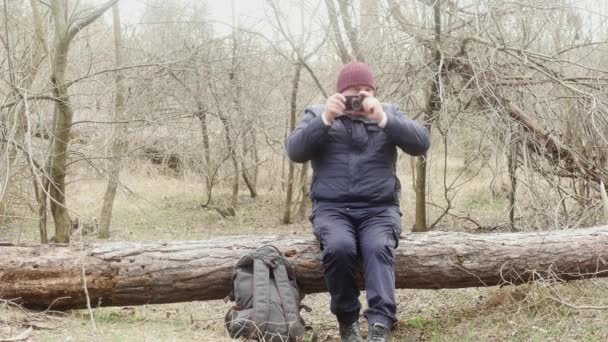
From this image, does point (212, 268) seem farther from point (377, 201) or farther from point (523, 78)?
point (523, 78)

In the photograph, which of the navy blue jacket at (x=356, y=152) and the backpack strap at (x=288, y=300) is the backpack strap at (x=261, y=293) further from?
the navy blue jacket at (x=356, y=152)

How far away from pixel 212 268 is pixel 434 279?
60.4 inches

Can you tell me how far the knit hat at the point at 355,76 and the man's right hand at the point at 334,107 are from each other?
0.24 metres

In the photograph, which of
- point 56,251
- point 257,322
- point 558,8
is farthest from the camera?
point 558,8

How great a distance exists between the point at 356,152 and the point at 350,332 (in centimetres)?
110

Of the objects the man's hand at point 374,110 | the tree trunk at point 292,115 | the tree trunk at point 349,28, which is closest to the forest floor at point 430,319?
the man's hand at point 374,110

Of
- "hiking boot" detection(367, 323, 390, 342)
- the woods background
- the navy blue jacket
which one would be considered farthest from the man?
the woods background

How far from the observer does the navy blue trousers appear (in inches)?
140

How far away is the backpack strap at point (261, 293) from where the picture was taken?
11.9 ft

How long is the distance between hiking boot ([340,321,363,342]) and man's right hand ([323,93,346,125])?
123cm

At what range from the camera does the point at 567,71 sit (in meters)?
7.06

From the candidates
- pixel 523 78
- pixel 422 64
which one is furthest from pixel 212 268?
pixel 523 78

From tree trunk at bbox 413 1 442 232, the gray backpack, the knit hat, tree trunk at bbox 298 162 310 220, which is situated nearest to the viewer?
the gray backpack

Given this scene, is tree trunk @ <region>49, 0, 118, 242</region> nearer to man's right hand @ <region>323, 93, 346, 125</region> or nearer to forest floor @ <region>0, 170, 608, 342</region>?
forest floor @ <region>0, 170, 608, 342</region>
